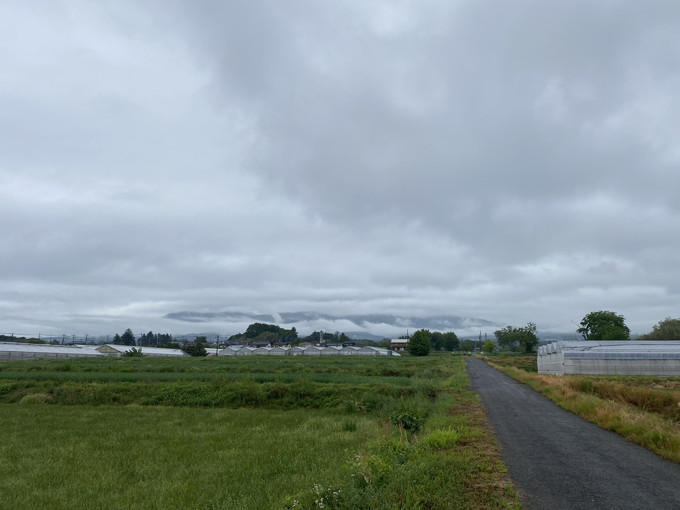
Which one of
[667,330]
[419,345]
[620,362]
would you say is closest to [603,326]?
[667,330]

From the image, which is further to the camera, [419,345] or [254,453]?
[419,345]

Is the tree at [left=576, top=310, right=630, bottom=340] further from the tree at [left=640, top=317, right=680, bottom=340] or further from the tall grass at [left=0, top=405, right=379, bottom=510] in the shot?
the tall grass at [left=0, top=405, right=379, bottom=510]

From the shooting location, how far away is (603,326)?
140625mm

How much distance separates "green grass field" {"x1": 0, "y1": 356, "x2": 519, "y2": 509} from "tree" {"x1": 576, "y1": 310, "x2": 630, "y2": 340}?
126 m

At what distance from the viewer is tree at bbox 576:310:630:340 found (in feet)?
433

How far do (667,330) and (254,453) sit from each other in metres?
145

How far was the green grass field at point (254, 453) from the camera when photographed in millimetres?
9078

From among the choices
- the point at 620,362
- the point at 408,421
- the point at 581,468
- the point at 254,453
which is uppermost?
the point at 581,468

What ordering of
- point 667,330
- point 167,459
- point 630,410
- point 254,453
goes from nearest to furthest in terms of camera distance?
point 167,459 < point 254,453 < point 630,410 < point 667,330

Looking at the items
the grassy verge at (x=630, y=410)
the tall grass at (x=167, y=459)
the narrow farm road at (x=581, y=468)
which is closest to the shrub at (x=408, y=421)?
the tall grass at (x=167, y=459)

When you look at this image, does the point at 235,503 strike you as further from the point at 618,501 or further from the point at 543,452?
the point at 543,452

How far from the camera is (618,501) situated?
341 inches

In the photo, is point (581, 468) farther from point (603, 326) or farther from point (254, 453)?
point (603, 326)

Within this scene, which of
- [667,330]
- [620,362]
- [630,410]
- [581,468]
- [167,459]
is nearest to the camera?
[581,468]
